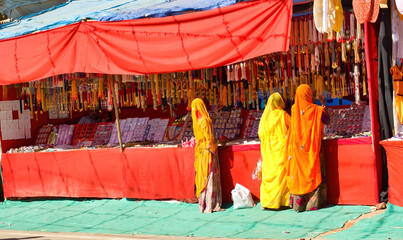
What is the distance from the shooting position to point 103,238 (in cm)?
786

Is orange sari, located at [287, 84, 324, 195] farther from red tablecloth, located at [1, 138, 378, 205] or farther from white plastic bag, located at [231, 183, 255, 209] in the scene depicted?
white plastic bag, located at [231, 183, 255, 209]

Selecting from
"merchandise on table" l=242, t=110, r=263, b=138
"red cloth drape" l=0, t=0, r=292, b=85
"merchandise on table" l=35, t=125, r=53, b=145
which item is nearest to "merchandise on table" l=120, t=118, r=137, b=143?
"merchandise on table" l=35, t=125, r=53, b=145

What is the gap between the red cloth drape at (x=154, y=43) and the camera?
302 inches

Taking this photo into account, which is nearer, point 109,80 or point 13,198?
point 109,80

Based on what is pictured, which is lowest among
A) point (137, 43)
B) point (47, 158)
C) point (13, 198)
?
point (13, 198)

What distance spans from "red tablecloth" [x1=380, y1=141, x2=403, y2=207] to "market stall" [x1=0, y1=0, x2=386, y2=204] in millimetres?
240

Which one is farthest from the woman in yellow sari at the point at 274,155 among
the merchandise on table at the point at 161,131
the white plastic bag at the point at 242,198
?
the merchandise on table at the point at 161,131

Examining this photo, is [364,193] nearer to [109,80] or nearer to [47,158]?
[109,80]

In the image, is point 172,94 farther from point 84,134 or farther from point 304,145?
point 304,145

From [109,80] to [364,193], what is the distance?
4667mm

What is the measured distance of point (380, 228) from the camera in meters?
6.56

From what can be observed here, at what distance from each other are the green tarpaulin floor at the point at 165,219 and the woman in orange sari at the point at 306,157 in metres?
0.19

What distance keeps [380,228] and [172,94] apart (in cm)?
496

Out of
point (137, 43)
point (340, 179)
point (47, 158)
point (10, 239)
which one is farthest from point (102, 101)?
point (340, 179)
